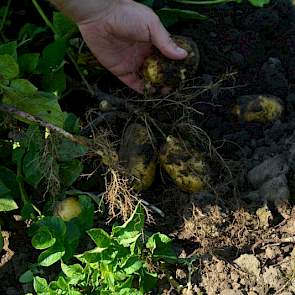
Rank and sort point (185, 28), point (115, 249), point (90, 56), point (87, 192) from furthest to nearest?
point (185, 28)
point (90, 56)
point (87, 192)
point (115, 249)

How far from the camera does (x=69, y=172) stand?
2098 millimetres

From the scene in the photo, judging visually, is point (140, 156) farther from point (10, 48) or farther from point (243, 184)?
point (10, 48)

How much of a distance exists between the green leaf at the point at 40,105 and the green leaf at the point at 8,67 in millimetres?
46

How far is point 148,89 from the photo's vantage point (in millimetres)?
2201

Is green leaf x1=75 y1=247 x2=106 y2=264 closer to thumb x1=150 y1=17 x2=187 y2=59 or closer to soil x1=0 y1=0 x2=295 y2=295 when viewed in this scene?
soil x1=0 y1=0 x2=295 y2=295

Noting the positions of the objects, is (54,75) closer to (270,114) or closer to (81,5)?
(81,5)

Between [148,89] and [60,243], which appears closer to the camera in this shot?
[60,243]

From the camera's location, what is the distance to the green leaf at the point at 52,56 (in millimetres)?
2211

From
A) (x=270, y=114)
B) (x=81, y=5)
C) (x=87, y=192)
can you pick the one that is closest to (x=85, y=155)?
(x=87, y=192)

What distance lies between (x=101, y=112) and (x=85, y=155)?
149mm

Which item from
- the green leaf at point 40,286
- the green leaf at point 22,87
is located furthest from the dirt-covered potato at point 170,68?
the green leaf at point 40,286

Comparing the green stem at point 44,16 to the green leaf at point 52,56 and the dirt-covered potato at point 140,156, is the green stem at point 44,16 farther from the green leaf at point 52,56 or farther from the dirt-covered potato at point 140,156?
the dirt-covered potato at point 140,156

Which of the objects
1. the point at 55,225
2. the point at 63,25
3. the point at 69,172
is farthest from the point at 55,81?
the point at 55,225

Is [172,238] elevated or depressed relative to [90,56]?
depressed
